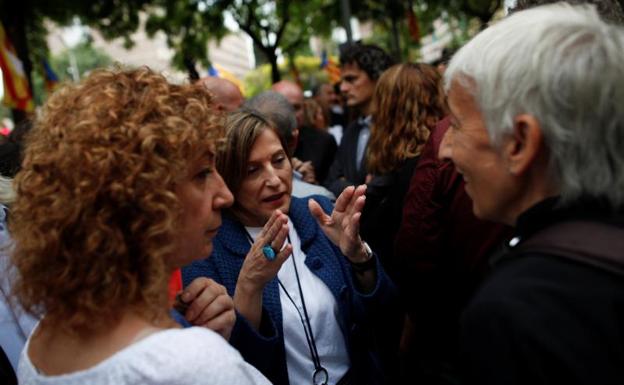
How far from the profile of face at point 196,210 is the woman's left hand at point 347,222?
0.73 meters

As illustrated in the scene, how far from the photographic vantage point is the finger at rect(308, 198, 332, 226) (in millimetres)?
2186

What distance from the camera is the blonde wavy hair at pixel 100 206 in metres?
1.19

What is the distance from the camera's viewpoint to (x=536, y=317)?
0.97 meters

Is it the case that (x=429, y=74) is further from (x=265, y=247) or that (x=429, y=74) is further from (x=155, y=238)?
(x=155, y=238)

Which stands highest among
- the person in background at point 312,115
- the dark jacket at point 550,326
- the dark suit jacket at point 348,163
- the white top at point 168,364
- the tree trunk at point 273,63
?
the dark jacket at point 550,326

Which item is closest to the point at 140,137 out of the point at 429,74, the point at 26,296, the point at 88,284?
the point at 88,284

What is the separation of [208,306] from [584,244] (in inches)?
42.1

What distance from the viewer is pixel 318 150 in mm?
5055

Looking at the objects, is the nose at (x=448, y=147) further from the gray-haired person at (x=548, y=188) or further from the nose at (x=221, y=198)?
the nose at (x=221, y=198)

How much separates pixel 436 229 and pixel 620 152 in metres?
1.45

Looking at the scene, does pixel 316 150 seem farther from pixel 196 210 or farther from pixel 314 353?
pixel 196 210

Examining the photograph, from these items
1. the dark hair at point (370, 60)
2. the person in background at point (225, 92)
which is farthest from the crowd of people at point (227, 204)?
the dark hair at point (370, 60)

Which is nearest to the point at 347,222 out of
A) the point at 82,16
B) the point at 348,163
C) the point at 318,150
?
the point at 348,163

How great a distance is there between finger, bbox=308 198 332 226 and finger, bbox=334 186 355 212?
67mm
